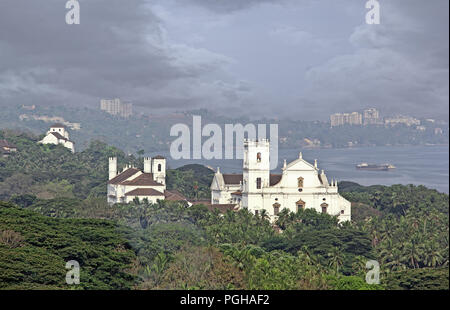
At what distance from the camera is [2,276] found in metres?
39.7

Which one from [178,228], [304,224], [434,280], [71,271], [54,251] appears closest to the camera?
[71,271]

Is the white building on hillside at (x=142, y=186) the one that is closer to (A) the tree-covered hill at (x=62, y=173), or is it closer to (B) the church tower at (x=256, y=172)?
(B) the church tower at (x=256, y=172)

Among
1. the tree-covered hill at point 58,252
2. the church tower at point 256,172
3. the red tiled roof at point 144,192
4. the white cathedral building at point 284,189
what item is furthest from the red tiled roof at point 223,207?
the tree-covered hill at point 58,252

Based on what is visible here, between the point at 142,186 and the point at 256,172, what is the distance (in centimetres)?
1236

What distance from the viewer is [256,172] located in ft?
261

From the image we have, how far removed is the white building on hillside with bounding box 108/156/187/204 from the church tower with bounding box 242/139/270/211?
762 centimetres

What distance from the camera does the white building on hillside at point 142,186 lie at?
3241 inches

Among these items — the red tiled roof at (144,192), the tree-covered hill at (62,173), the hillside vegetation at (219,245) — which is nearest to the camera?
the hillside vegetation at (219,245)

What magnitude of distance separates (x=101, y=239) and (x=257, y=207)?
3011 cm

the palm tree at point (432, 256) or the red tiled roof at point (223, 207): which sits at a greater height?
the red tiled roof at point (223, 207)

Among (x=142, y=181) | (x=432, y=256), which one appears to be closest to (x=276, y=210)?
(x=142, y=181)

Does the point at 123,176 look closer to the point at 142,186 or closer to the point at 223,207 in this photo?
the point at 142,186
